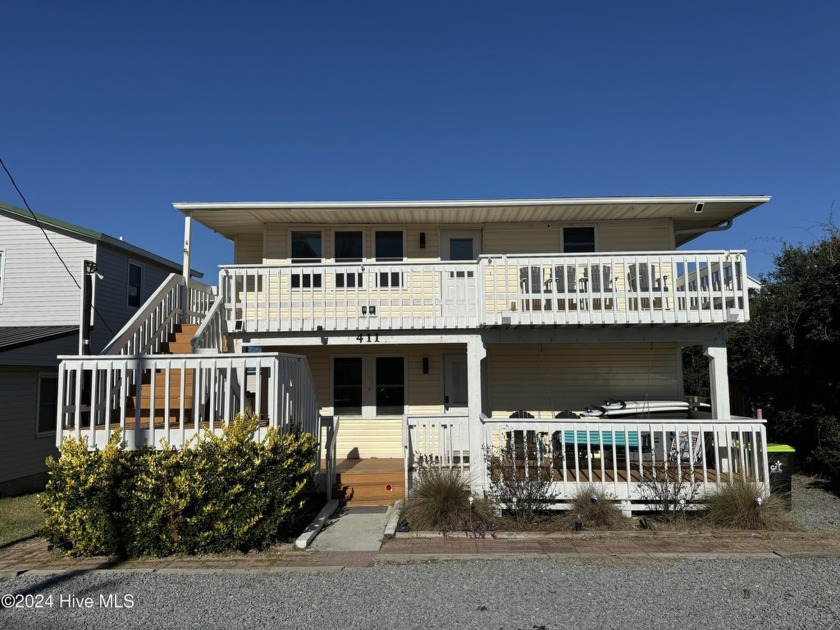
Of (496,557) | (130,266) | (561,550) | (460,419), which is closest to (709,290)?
(460,419)

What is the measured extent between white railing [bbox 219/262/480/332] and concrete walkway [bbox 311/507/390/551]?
309 centimetres

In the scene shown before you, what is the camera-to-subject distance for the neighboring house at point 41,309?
11.9 m

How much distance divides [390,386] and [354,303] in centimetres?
250

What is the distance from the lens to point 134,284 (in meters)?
16.6

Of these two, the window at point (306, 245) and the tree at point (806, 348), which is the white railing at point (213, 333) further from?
the tree at point (806, 348)

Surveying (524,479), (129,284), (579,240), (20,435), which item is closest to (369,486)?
(524,479)

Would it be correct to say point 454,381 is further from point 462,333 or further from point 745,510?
point 745,510

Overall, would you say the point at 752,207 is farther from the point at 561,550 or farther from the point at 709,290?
the point at 561,550

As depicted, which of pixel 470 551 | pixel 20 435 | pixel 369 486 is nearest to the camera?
pixel 470 551

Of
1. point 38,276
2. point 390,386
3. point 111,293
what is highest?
point 38,276

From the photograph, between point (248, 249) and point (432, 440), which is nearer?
point (432, 440)

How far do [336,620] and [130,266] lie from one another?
1509cm

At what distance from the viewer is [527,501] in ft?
23.4

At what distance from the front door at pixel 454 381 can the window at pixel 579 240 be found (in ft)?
11.0
